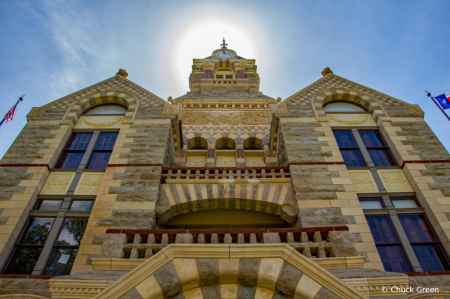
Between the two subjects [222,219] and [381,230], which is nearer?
[381,230]

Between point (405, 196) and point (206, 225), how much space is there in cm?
631

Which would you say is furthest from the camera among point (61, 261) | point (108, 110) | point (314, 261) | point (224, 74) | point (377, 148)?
point (224, 74)

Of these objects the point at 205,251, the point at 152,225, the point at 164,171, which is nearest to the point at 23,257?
the point at 152,225

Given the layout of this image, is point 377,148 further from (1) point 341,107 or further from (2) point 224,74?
(2) point 224,74

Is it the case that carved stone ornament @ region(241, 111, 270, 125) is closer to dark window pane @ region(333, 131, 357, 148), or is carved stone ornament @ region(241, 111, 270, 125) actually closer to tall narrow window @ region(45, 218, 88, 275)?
dark window pane @ region(333, 131, 357, 148)

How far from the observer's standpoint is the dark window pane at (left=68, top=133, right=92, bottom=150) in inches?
502

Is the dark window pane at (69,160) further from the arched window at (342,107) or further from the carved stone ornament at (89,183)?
the arched window at (342,107)

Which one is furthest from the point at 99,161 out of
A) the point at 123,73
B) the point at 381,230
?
the point at 381,230

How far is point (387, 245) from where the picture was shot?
9.03 meters

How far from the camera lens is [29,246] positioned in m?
9.09

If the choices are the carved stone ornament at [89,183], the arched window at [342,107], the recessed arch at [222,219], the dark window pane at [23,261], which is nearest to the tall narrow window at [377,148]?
the arched window at [342,107]

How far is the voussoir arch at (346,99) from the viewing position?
13.8 meters

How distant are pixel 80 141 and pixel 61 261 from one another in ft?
A: 18.0

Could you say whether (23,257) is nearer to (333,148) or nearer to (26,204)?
(26,204)
